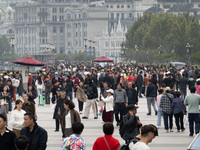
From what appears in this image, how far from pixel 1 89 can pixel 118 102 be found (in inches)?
286

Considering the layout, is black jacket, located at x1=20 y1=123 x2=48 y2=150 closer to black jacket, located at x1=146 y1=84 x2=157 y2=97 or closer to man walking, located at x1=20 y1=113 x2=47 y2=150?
man walking, located at x1=20 y1=113 x2=47 y2=150

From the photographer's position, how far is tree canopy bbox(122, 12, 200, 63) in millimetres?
97562

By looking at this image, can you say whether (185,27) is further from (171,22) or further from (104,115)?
(104,115)

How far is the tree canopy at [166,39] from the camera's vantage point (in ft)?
320

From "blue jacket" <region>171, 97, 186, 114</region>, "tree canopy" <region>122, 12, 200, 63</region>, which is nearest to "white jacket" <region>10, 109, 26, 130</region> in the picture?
"blue jacket" <region>171, 97, 186, 114</region>

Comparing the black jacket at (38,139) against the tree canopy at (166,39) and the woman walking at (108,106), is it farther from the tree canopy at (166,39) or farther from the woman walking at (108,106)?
the tree canopy at (166,39)

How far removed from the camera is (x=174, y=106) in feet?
68.3

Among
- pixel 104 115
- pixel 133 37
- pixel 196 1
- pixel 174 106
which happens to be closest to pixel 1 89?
pixel 104 115

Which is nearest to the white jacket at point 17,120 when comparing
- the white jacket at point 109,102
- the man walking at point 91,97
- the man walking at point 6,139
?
the man walking at point 6,139

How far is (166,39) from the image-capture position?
3920 inches

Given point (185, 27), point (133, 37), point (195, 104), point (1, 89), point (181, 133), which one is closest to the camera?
point (195, 104)

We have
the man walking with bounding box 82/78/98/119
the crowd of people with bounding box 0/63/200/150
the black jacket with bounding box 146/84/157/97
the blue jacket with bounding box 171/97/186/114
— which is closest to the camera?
the crowd of people with bounding box 0/63/200/150

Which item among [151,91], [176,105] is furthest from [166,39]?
[176,105]

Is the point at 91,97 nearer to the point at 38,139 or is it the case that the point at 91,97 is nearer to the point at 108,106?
the point at 108,106
